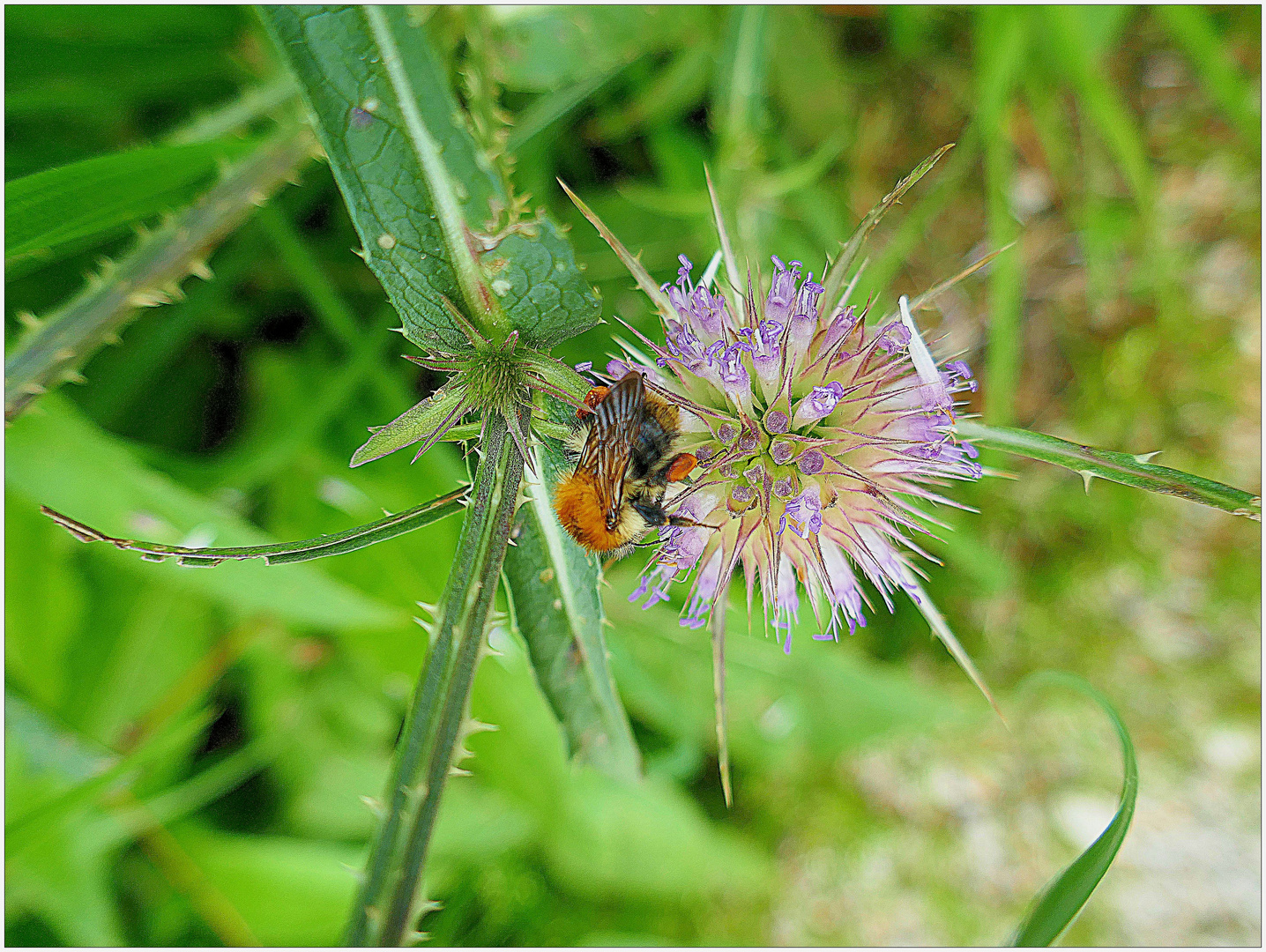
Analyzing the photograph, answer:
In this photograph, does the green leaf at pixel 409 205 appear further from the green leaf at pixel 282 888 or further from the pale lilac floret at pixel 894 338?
the green leaf at pixel 282 888

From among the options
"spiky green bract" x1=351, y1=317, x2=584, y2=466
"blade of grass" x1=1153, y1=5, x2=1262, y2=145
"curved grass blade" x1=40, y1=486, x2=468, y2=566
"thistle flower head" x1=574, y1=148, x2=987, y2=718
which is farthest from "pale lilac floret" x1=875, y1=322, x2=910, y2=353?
"blade of grass" x1=1153, y1=5, x2=1262, y2=145

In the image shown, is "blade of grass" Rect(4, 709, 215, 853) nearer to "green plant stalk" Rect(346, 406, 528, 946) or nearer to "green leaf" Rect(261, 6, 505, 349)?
"green plant stalk" Rect(346, 406, 528, 946)

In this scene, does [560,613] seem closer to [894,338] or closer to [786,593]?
[786,593]

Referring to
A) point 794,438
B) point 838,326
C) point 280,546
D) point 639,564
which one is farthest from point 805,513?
point 639,564

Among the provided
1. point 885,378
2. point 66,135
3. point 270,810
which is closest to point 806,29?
point 885,378

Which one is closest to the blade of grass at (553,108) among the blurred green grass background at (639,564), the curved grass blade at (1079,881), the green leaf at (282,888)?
the blurred green grass background at (639,564)

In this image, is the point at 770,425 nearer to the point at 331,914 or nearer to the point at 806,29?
the point at 806,29
